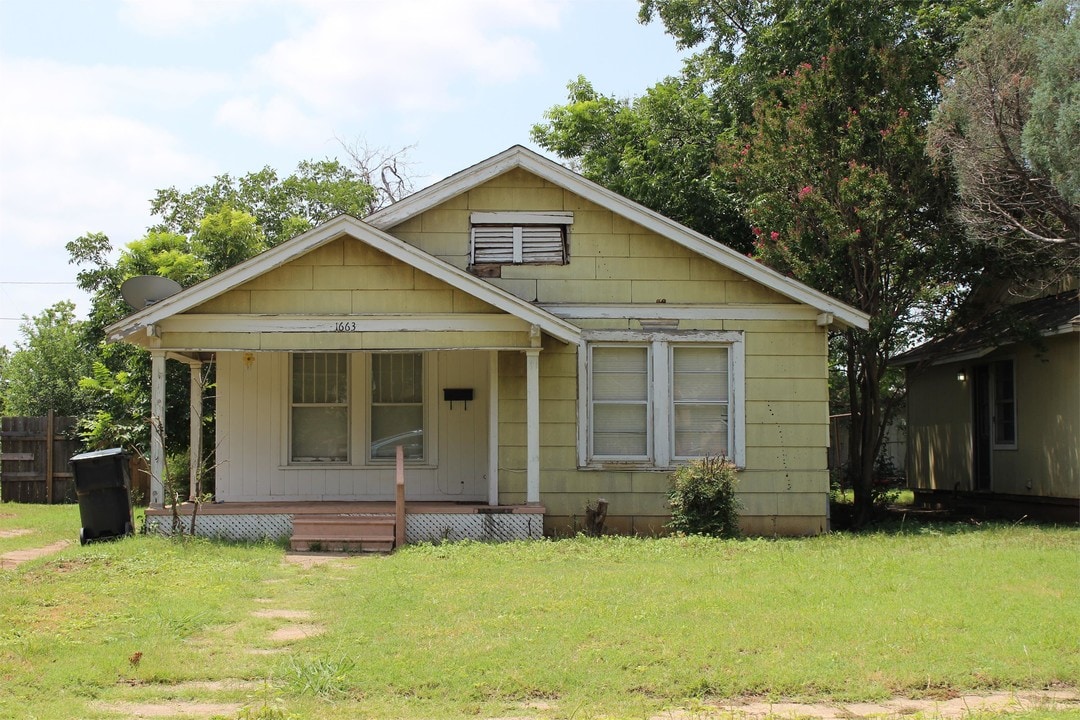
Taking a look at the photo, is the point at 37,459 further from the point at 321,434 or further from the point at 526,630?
the point at 526,630

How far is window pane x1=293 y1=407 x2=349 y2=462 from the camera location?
15.1 m

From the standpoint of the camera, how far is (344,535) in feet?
41.4

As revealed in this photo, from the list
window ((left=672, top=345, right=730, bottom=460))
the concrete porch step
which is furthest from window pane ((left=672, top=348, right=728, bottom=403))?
the concrete porch step

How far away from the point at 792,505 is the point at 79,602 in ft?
30.1

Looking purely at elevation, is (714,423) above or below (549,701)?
above

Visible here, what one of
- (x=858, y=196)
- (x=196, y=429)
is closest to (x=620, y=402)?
(x=858, y=196)

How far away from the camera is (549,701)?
6238 millimetres

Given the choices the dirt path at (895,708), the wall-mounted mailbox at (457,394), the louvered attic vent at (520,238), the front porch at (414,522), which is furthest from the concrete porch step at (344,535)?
the dirt path at (895,708)

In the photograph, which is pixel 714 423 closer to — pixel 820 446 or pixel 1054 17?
pixel 820 446

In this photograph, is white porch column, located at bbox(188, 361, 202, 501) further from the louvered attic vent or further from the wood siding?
the louvered attic vent

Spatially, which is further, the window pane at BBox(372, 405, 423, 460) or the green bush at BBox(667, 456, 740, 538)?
the window pane at BBox(372, 405, 423, 460)

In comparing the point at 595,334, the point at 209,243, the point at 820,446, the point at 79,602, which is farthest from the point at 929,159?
the point at 209,243

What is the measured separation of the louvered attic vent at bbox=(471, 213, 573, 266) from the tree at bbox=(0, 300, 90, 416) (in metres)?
15.8

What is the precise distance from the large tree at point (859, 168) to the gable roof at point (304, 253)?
6.04 meters
